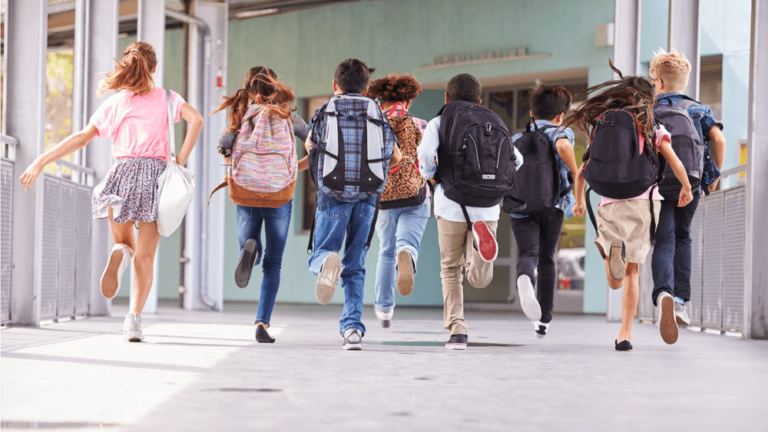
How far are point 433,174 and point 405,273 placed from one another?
940 mm

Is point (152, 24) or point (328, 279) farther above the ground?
point (152, 24)

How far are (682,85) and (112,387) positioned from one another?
4.30 m

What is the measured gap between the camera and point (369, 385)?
3531mm

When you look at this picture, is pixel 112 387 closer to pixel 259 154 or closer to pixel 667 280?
pixel 259 154

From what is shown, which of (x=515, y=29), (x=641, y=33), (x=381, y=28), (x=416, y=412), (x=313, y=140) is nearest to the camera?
(x=416, y=412)

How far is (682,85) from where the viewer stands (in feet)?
19.2

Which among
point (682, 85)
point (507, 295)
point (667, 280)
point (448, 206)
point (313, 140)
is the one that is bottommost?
point (507, 295)

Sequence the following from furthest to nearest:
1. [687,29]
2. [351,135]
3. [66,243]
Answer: [687,29]
[66,243]
[351,135]

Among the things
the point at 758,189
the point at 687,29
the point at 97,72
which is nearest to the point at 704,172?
the point at 758,189

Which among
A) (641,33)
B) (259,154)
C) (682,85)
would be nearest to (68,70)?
(259,154)

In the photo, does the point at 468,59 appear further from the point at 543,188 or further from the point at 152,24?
the point at 543,188

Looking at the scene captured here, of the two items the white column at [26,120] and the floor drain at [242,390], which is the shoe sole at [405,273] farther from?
the white column at [26,120]

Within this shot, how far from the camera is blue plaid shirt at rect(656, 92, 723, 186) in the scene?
5812mm

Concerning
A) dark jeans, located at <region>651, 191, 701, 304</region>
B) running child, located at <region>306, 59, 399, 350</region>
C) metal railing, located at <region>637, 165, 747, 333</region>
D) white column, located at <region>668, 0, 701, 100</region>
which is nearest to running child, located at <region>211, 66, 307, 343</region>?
running child, located at <region>306, 59, 399, 350</region>
